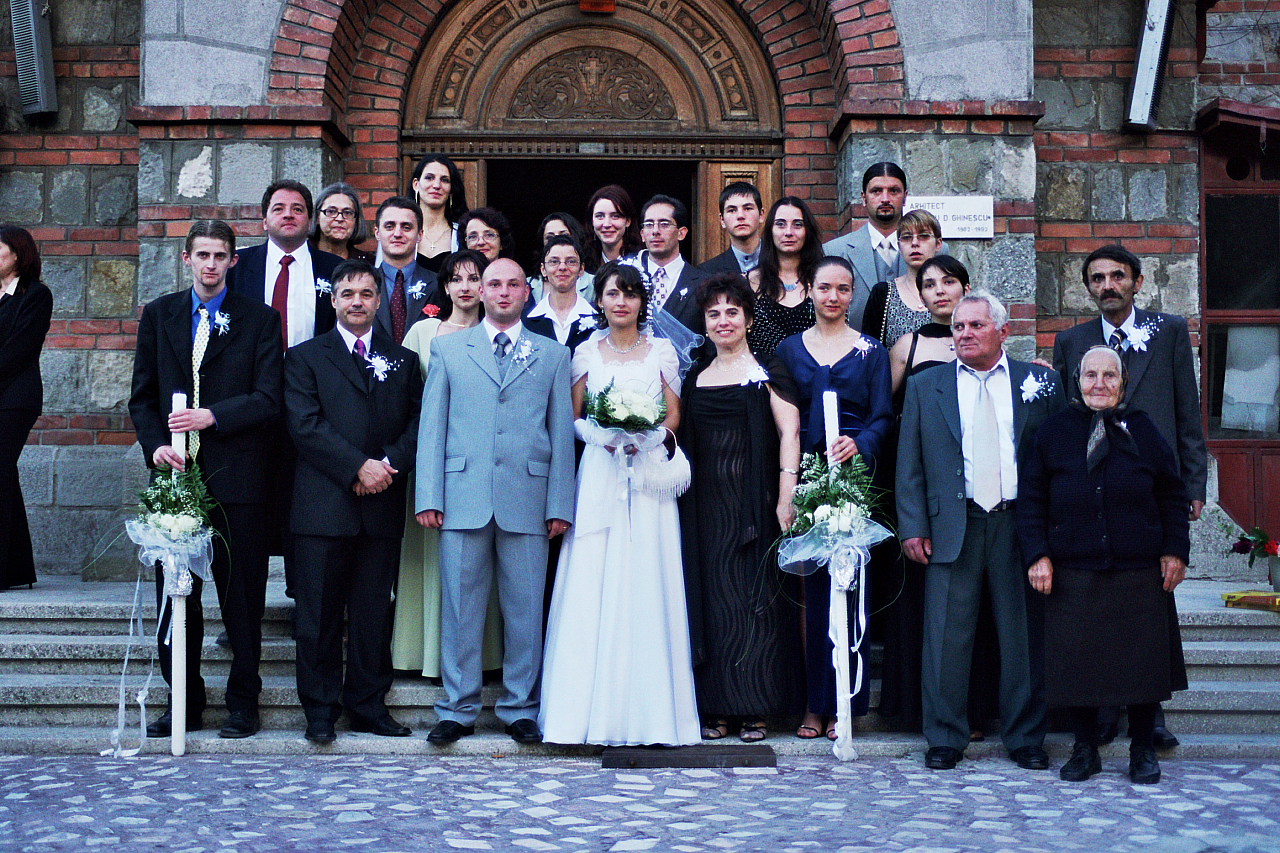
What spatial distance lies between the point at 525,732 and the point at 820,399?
1931 millimetres

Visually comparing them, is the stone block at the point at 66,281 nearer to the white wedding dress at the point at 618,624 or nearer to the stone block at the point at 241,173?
the stone block at the point at 241,173

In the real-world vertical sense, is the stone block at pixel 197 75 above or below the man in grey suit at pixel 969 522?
above

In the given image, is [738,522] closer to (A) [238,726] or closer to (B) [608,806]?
(B) [608,806]

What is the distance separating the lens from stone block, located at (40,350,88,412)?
8.30m

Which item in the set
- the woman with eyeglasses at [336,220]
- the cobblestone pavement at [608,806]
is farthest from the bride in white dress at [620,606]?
the woman with eyeglasses at [336,220]

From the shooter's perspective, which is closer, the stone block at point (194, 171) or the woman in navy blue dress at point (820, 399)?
the woman in navy blue dress at point (820, 399)

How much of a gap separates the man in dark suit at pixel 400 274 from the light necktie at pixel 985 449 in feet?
8.58

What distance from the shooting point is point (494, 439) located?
5.28m

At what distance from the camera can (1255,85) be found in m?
8.65

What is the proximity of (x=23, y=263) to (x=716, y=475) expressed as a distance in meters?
4.13

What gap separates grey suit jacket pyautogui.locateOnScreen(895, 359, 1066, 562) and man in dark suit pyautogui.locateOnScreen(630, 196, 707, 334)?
4.04 ft

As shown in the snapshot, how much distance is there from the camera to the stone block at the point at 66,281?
835 cm

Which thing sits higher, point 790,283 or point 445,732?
point 790,283

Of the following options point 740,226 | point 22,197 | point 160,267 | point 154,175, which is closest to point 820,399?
point 740,226
